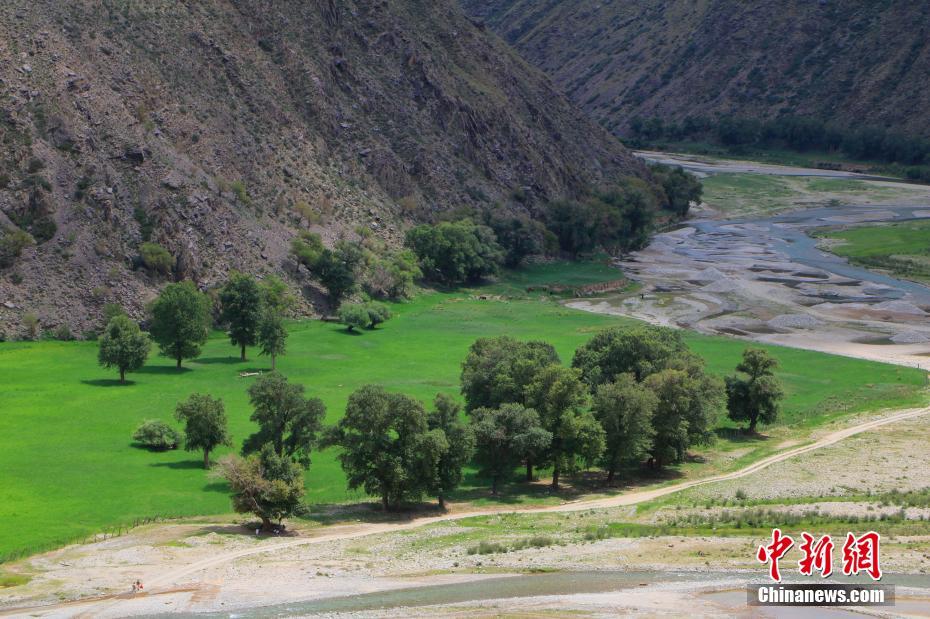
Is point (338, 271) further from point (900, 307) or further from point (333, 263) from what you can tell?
point (900, 307)

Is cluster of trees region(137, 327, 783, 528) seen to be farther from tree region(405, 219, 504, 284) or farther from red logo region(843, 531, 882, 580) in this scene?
tree region(405, 219, 504, 284)

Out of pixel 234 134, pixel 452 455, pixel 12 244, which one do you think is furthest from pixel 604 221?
pixel 452 455

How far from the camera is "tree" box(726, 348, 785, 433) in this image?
85875 millimetres

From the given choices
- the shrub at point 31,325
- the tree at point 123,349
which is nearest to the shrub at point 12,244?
the shrub at point 31,325

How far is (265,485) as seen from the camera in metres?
61.5

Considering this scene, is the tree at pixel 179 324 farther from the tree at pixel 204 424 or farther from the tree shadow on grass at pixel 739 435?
the tree shadow on grass at pixel 739 435

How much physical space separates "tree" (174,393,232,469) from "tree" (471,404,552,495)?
15.6 meters

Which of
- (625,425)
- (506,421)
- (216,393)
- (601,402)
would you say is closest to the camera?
(506,421)

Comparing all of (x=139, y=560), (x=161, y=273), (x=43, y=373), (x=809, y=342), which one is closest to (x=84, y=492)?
(x=139, y=560)

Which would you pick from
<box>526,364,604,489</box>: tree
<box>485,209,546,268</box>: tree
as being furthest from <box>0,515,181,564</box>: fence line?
<box>485,209,546,268</box>: tree

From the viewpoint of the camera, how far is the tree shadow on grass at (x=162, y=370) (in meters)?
96.3

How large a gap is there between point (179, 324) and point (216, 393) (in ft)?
32.8

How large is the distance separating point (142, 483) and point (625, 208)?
112m

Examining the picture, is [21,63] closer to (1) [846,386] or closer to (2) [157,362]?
(2) [157,362]
